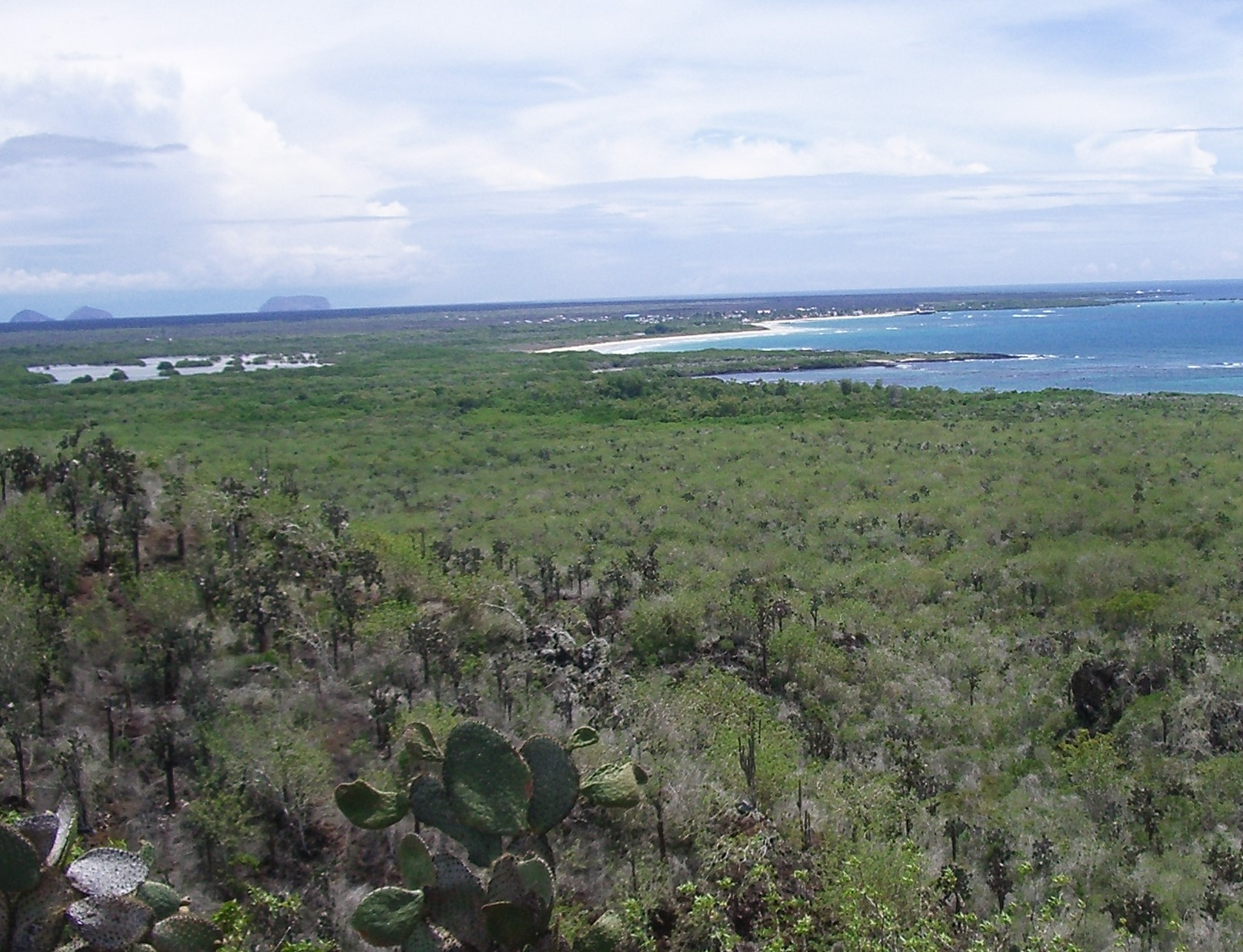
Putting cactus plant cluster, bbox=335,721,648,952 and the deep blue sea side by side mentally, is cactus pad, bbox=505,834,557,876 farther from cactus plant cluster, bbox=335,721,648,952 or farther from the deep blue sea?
the deep blue sea

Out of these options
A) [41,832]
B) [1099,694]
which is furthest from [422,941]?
[1099,694]

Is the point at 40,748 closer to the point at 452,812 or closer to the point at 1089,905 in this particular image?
the point at 452,812

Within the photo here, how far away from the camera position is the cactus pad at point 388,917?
6.34 meters

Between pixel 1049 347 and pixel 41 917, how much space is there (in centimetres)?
12155

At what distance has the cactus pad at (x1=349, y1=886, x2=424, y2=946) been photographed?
6.34 meters

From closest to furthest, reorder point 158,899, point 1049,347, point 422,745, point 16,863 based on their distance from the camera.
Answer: point 16,863 → point 158,899 → point 422,745 → point 1049,347

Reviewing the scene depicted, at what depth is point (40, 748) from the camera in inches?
382

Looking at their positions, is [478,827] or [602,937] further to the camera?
[478,827]

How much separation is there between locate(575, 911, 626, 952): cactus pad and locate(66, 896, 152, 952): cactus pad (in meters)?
2.85

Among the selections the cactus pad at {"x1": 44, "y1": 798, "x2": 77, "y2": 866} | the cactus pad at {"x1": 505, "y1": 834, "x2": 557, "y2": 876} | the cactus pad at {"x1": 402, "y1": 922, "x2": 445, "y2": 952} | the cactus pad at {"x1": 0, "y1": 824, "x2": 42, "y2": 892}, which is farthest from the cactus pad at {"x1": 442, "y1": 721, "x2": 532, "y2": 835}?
the cactus pad at {"x1": 0, "y1": 824, "x2": 42, "y2": 892}

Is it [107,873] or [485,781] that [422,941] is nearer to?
[485,781]

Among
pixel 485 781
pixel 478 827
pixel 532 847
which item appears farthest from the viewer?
pixel 532 847

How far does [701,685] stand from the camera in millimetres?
14125

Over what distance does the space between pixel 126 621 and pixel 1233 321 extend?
621 feet
